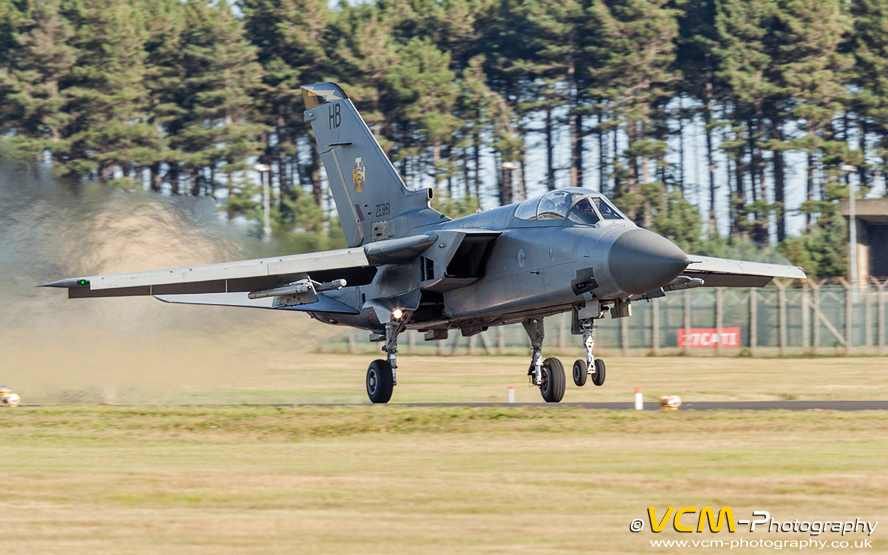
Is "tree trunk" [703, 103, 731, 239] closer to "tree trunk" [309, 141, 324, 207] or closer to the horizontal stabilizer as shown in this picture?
"tree trunk" [309, 141, 324, 207]

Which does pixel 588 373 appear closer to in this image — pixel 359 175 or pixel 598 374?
pixel 598 374

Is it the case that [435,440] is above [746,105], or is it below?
below

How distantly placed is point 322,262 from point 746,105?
4818cm

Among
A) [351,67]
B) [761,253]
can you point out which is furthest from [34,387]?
[351,67]

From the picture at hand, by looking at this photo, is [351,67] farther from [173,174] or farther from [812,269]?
[812,269]

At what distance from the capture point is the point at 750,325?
121 ft

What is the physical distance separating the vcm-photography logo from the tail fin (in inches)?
526

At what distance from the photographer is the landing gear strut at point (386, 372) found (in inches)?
792

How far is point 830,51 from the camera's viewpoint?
61.5m

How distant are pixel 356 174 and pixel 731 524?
15905 mm

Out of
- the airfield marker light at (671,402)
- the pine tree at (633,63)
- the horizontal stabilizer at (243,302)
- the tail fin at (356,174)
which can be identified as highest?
the pine tree at (633,63)

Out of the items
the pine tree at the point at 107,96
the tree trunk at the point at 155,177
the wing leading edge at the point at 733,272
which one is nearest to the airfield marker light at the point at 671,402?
the wing leading edge at the point at 733,272

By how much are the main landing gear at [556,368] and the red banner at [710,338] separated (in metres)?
18.0

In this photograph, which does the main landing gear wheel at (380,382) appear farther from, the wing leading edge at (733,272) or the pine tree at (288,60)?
the pine tree at (288,60)
